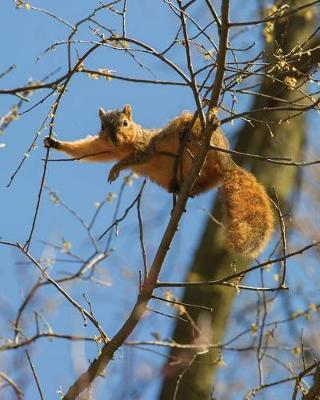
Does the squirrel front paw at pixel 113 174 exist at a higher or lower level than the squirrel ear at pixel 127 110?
lower

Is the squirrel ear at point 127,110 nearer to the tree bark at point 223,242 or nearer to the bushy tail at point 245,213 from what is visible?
the bushy tail at point 245,213

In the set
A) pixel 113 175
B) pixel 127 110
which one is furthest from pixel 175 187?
pixel 127 110

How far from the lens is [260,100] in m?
7.32

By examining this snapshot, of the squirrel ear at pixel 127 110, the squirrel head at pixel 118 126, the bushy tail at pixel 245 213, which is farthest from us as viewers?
the squirrel ear at pixel 127 110

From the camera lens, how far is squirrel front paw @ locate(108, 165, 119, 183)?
484cm

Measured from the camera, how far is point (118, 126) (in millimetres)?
5199

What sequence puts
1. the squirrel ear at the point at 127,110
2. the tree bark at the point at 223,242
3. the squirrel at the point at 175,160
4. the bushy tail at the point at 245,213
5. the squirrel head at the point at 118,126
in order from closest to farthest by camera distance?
the bushy tail at the point at 245,213 → the squirrel at the point at 175,160 → the squirrel head at the point at 118,126 → the squirrel ear at the point at 127,110 → the tree bark at the point at 223,242

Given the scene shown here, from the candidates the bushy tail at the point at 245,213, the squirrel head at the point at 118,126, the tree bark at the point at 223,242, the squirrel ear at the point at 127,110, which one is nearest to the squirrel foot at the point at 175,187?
the bushy tail at the point at 245,213

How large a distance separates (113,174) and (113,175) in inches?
0.5

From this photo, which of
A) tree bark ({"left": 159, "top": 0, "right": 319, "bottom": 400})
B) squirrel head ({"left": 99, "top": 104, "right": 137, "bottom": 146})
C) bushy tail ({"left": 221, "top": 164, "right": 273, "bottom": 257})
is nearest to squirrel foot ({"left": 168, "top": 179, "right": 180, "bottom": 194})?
bushy tail ({"left": 221, "top": 164, "right": 273, "bottom": 257})

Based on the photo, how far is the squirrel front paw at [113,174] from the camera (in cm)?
484

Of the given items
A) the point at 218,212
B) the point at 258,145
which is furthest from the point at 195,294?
the point at 258,145

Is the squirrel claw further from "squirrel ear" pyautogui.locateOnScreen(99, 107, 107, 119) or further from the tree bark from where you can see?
the tree bark

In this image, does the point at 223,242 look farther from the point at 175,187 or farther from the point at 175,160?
the point at 175,187
